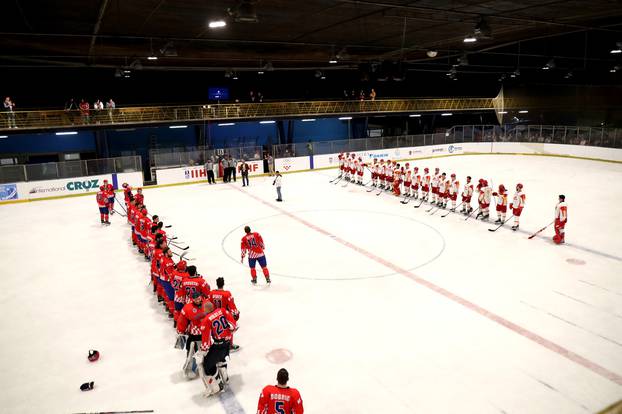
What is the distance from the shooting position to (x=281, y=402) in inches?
189

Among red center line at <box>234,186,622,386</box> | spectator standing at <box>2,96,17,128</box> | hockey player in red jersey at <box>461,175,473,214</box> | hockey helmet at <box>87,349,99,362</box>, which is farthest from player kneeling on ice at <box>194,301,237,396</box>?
spectator standing at <box>2,96,17,128</box>

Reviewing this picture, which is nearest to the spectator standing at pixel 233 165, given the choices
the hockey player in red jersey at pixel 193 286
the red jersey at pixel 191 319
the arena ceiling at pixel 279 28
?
the arena ceiling at pixel 279 28

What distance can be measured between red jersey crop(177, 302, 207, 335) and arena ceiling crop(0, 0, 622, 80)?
6.18 metres

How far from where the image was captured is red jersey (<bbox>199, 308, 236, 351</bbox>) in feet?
20.5

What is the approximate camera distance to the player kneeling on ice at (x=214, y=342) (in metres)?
6.27

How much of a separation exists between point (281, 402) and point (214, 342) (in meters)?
1.91

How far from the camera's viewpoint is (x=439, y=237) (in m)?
14.2

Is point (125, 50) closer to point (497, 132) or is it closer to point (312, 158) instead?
point (312, 158)

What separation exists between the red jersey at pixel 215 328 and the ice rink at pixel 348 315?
1.03 meters

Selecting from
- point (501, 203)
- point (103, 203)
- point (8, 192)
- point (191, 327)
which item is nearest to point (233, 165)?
point (103, 203)

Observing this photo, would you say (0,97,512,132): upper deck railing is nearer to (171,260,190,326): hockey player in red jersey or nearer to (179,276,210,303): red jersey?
(171,260,190,326): hockey player in red jersey

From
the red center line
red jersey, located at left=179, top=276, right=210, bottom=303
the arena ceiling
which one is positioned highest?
the arena ceiling

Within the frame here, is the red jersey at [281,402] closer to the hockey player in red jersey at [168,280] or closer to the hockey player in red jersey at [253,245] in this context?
the hockey player in red jersey at [168,280]

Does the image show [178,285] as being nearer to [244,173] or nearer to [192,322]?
[192,322]
